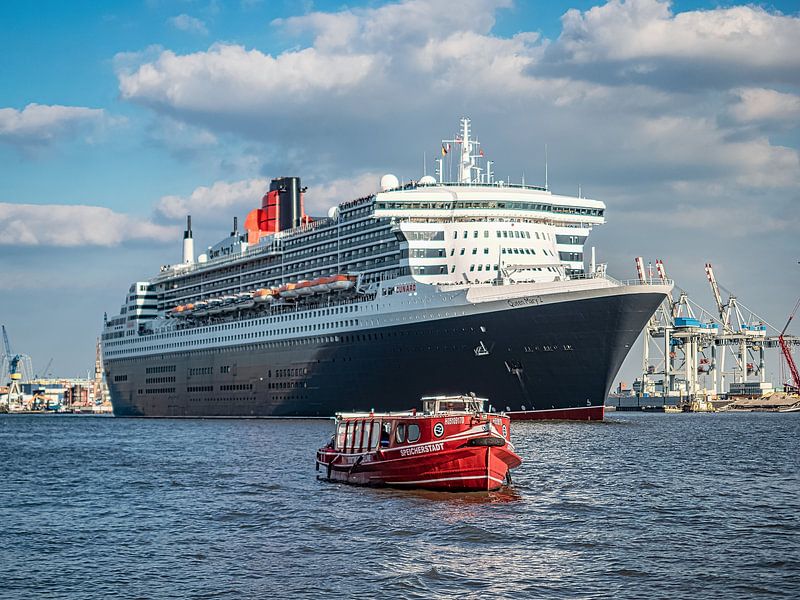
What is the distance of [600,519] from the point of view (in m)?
28.0

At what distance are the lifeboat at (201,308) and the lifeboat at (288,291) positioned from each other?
1534 cm

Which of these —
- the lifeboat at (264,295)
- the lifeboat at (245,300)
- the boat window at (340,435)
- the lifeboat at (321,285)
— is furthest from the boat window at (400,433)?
the lifeboat at (245,300)

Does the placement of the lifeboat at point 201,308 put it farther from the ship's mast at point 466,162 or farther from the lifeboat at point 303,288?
the ship's mast at point 466,162

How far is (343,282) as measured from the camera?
7338cm

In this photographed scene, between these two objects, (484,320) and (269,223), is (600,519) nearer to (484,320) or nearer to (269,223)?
(484,320)

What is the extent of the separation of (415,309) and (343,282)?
30.7 feet

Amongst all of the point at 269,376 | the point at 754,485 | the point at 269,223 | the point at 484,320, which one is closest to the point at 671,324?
the point at 269,223

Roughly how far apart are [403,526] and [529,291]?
3426cm

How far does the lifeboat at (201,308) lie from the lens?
95.6 metres

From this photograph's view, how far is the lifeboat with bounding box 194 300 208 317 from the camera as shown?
95.6 metres

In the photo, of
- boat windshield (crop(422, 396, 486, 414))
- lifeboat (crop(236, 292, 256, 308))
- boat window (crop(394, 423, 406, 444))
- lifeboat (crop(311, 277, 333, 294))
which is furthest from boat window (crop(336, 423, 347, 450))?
lifeboat (crop(236, 292, 256, 308))

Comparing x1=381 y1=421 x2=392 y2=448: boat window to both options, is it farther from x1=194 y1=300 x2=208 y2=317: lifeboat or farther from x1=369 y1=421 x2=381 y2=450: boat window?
x1=194 y1=300 x2=208 y2=317: lifeboat

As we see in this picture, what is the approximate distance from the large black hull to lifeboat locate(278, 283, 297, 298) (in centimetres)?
397

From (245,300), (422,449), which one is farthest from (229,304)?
(422,449)
